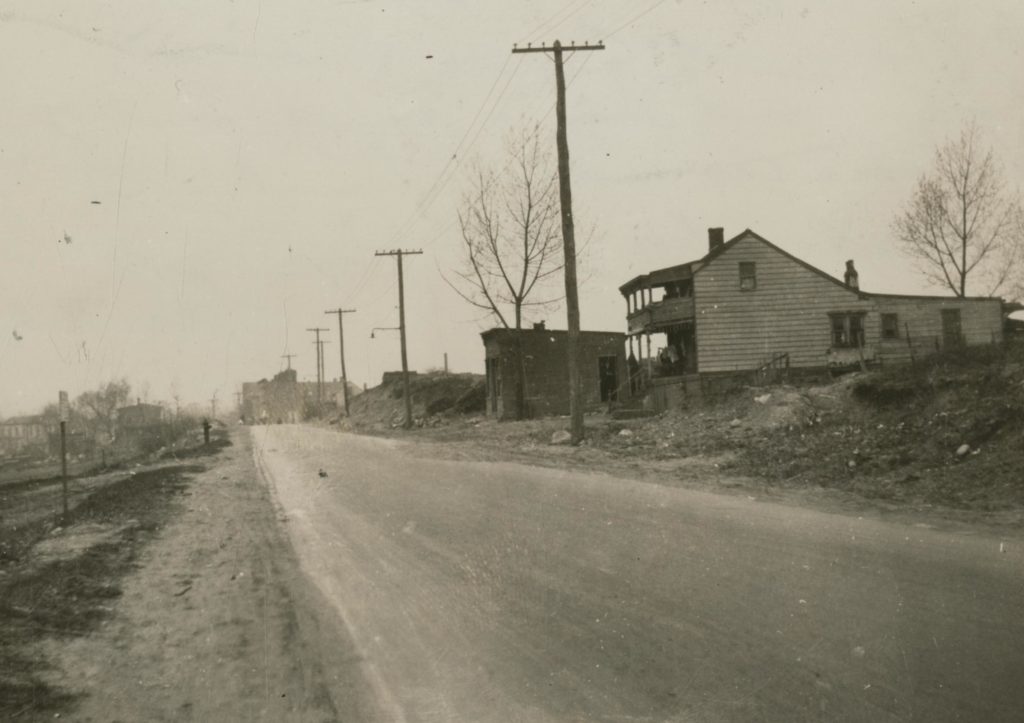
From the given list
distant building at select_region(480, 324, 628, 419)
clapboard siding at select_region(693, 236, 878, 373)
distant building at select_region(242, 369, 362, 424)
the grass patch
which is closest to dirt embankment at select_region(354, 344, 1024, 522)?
the grass patch

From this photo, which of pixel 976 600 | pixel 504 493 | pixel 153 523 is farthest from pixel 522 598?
pixel 153 523

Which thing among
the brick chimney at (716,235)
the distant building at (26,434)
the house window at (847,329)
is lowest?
the distant building at (26,434)

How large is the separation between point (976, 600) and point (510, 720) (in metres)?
3.31

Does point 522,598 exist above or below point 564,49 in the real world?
below

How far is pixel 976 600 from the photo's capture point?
202 inches

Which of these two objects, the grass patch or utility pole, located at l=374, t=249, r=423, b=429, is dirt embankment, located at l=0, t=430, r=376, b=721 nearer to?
the grass patch

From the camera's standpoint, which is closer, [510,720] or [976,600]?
[510,720]

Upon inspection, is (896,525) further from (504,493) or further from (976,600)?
(504,493)

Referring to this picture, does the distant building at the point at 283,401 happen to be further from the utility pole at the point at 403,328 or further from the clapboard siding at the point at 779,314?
the clapboard siding at the point at 779,314

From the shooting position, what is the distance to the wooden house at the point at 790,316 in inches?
1299

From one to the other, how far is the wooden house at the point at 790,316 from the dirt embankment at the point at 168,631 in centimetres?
2556

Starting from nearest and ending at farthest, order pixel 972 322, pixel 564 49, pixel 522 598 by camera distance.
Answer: pixel 522 598
pixel 564 49
pixel 972 322

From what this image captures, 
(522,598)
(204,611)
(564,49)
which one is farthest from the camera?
(564,49)

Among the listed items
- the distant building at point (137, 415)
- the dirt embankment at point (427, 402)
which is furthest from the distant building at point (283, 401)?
the dirt embankment at point (427, 402)
